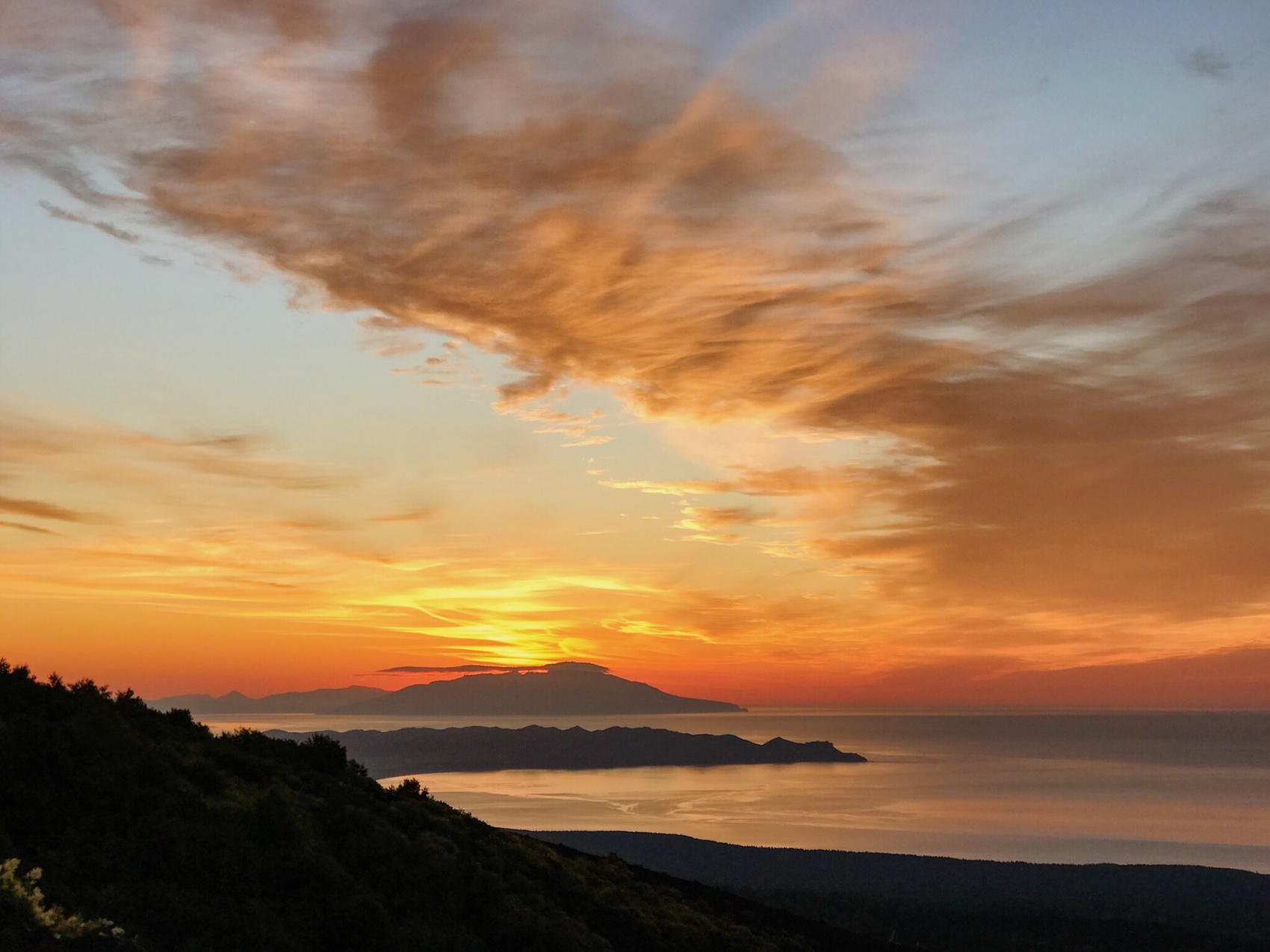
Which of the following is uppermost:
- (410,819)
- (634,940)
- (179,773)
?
(179,773)

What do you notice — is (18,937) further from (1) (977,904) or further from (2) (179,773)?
(1) (977,904)

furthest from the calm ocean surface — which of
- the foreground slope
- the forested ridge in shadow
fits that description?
the foreground slope

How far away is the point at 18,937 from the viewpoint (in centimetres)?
1107

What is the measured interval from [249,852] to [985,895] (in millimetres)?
69314

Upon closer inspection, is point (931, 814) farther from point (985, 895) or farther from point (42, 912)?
point (42, 912)

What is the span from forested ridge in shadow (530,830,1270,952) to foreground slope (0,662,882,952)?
21.2 m

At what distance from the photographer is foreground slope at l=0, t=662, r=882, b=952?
→ 13.9 m

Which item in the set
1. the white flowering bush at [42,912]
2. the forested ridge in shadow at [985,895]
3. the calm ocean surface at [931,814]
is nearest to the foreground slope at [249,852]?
the white flowering bush at [42,912]

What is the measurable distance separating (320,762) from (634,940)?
978 centimetres

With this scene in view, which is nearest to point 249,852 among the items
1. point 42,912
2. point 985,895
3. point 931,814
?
point 42,912

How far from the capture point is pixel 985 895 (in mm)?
71438

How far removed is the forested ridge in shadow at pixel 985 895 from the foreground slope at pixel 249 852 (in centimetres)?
2115

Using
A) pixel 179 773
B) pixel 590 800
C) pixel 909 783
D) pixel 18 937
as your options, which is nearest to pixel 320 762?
pixel 179 773

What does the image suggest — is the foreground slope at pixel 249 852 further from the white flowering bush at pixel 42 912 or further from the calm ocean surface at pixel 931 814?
the calm ocean surface at pixel 931 814
